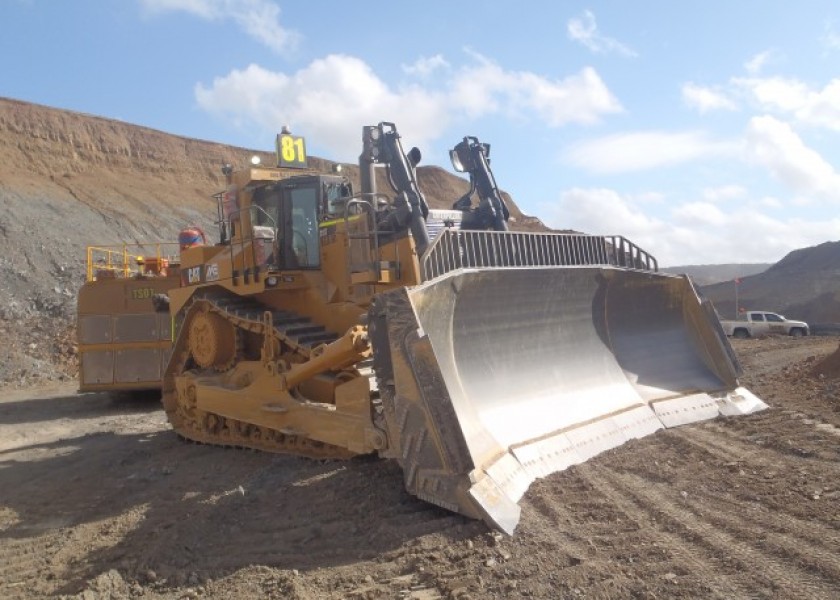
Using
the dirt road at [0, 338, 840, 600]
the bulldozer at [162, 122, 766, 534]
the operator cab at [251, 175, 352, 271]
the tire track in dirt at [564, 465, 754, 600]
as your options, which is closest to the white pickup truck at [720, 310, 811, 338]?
the bulldozer at [162, 122, 766, 534]

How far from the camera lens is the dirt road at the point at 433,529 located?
363cm

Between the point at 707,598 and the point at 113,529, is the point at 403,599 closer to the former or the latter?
the point at 707,598

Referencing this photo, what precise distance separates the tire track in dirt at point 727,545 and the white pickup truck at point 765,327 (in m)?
24.1

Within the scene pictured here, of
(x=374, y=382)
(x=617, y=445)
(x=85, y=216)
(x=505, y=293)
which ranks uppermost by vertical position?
(x=85, y=216)

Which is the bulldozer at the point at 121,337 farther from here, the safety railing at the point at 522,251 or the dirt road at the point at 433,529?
the safety railing at the point at 522,251

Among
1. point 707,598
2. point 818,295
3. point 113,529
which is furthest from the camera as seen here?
point 818,295

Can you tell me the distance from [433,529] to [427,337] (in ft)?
3.87

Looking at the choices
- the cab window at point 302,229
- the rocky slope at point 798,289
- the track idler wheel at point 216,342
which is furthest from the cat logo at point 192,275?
the rocky slope at point 798,289

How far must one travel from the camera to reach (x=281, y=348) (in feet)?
23.0

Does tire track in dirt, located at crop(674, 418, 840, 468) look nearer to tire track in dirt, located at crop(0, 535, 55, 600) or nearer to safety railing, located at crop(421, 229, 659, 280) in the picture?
safety railing, located at crop(421, 229, 659, 280)

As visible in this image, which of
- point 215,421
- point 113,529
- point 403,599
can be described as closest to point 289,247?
point 215,421

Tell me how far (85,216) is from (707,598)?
33.4 metres

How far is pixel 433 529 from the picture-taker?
14.3 feet

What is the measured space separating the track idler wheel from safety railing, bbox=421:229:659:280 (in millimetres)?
3128
